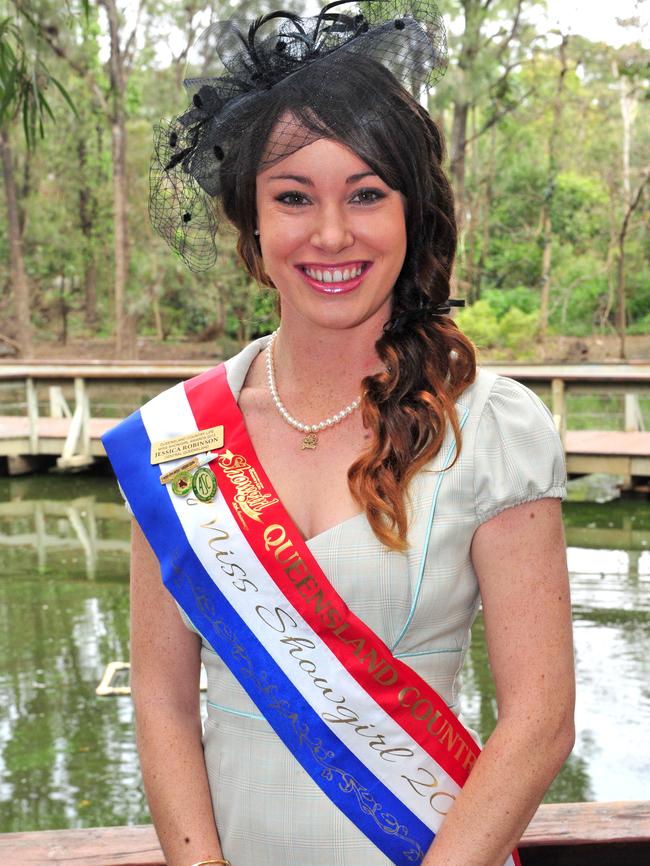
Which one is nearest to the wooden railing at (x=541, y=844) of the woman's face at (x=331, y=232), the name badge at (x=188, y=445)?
the name badge at (x=188, y=445)

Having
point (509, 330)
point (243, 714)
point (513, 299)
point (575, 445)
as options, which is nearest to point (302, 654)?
point (243, 714)

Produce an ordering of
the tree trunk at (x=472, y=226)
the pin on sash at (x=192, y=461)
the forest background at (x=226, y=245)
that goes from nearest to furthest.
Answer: the pin on sash at (x=192, y=461)
the forest background at (x=226, y=245)
the tree trunk at (x=472, y=226)

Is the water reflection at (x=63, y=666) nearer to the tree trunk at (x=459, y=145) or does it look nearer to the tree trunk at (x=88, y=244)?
the tree trunk at (x=459, y=145)

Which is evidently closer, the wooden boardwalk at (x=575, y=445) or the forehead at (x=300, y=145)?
the forehead at (x=300, y=145)

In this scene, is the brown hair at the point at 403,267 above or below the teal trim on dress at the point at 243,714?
above

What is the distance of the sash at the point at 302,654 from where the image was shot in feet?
3.85

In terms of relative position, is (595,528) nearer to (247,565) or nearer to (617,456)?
(617,456)

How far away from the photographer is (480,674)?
169 inches

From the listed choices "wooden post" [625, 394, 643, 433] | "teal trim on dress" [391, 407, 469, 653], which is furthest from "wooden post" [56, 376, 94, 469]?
"teal trim on dress" [391, 407, 469, 653]

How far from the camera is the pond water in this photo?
3361 mm

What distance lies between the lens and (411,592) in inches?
44.3

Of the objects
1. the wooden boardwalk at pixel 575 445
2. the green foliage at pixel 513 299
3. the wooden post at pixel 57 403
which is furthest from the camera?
the green foliage at pixel 513 299

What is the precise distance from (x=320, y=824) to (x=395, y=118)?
734 mm

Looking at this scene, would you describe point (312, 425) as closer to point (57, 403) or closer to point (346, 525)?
point (346, 525)
